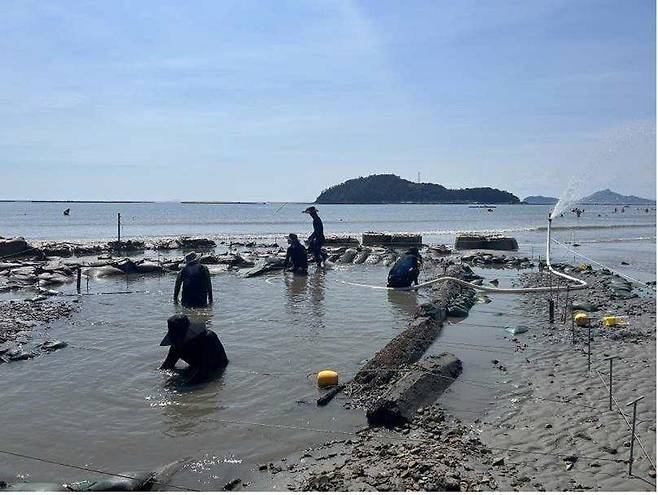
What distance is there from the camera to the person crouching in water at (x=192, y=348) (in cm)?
848

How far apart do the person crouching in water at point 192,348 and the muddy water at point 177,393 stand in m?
0.24

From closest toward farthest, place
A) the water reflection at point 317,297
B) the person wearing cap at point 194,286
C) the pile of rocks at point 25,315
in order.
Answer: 1. the pile of rocks at point 25,315
2. the water reflection at point 317,297
3. the person wearing cap at point 194,286

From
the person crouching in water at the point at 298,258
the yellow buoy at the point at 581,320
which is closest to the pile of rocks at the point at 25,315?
the person crouching in water at the point at 298,258

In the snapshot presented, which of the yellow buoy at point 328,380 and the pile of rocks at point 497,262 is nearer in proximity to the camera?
the yellow buoy at point 328,380

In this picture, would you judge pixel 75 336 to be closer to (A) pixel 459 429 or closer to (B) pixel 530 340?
(A) pixel 459 429

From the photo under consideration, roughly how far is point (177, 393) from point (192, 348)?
88cm

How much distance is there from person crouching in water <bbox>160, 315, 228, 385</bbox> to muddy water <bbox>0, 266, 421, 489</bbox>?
0.24 m

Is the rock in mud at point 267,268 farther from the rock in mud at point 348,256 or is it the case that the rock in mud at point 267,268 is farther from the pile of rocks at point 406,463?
the pile of rocks at point 406,463

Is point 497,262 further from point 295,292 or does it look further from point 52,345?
point 52,345

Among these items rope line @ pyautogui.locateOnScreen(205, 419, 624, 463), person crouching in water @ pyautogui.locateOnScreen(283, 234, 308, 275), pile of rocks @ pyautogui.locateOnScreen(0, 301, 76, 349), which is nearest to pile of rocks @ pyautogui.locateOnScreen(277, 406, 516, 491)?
rope line @ pyautogui.locateOnScreen(205, 419, 624, 463)

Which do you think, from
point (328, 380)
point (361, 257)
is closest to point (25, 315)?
point (328, 380)

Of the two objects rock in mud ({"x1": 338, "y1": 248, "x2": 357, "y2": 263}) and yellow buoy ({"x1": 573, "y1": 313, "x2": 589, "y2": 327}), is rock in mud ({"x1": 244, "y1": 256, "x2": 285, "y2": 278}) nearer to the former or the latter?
rock in mud ({"x1": 338, "y1": 248, "x2": 357, "y2": 263})

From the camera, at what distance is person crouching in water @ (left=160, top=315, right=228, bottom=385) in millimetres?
8484

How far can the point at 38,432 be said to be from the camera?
6727 mm
